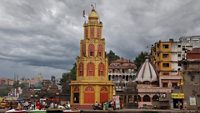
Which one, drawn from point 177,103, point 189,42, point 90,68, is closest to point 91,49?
point 90,68

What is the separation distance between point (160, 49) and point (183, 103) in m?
33.7

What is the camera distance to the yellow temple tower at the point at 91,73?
74.4 m

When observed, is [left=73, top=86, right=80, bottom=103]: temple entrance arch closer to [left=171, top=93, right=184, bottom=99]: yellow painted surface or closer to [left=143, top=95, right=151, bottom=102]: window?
[left=143, top=95, right=151, bottom=102]: window

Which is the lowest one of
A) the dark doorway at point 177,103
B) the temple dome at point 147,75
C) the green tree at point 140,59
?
the dark doorway at point 177,103

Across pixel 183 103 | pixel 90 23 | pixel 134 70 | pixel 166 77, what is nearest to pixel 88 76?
pixel 90 23

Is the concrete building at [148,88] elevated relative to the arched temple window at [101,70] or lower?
lower

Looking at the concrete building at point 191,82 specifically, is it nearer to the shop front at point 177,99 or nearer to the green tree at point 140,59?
the shop front at point 177,99

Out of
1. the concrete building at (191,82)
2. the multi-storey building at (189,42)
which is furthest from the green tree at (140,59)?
the concrete building at (191,82)

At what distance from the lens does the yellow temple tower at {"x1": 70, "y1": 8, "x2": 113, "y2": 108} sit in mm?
74375

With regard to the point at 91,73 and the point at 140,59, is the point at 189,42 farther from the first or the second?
the point at 91,73

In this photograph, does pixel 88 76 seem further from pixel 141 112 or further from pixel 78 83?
pixel 141 112

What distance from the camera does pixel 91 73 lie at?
75688 mm

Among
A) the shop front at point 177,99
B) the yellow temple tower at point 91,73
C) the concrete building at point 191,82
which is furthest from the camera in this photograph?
the yellow temple tower at point 91,73

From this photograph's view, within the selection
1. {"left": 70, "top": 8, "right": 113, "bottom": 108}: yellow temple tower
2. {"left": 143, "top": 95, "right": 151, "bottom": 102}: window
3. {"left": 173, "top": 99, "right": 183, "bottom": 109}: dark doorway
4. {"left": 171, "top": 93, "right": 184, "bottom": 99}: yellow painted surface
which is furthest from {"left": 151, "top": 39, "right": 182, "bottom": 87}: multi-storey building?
{"left": 171, "top": 93, "right": 184, "bottom": 99}: yellow painted surface
